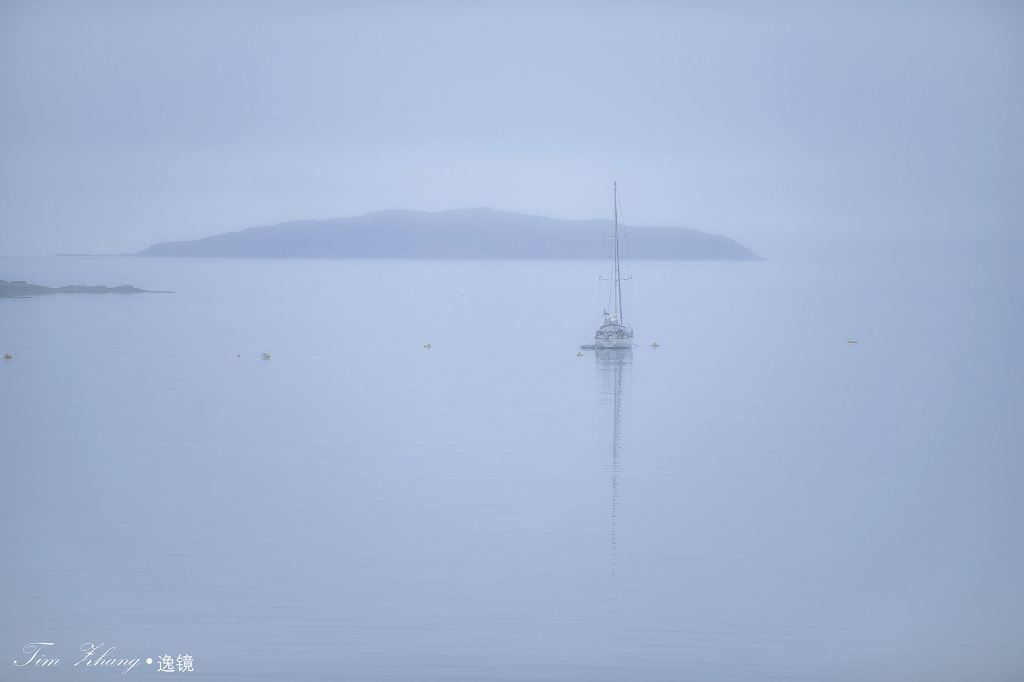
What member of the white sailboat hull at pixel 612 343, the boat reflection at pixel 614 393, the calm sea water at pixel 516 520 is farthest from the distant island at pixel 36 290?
the boat reflection at pixel 614 393

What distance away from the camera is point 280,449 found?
26.9 m

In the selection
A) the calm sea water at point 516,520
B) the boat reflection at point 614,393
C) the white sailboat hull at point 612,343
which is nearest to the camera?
the calm sea water at point 516,520

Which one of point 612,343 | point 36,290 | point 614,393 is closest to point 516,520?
point 614,393

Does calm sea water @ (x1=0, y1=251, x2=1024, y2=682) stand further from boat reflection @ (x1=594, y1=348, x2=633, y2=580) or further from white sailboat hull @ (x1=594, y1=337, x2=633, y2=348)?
white sailboat hull @ (x1=594, y1=337, x2=633, y2=348)

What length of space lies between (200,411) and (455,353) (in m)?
22.1

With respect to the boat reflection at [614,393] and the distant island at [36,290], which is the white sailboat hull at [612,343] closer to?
the boat reflection at [614,393]

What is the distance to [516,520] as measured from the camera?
20.1 m

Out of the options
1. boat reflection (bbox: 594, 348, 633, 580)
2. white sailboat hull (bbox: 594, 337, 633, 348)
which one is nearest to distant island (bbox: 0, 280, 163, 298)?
white sailboat hull (bbox: 594, 337, 633, 348)

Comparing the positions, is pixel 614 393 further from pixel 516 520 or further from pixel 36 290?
pixel 36 290

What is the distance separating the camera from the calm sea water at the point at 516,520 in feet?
47.0

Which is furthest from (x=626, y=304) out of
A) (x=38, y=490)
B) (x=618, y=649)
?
(x=618, y=649)

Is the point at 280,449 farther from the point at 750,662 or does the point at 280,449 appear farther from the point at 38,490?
the point at 750,662

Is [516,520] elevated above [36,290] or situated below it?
below

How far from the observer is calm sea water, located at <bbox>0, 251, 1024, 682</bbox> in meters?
14.3
